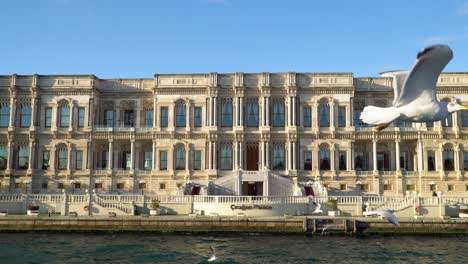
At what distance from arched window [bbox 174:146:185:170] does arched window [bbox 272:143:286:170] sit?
32.4 feet

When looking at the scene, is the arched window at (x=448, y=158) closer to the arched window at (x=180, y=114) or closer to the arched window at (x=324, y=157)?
the arched window at (x=324, y=157)

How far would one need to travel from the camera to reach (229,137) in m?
53.3

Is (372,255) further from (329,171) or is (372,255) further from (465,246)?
(329,171)

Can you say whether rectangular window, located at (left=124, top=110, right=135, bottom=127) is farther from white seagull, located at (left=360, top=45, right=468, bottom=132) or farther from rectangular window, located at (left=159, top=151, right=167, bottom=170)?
white seagull, located at (left=360, top=45, right=468, bottom=132)

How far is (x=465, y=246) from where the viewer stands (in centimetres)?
2977

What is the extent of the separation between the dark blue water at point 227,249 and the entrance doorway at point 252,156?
800 inches

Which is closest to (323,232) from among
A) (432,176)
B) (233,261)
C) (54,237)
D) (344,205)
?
(344,205)

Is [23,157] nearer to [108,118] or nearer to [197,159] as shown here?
[108,118]

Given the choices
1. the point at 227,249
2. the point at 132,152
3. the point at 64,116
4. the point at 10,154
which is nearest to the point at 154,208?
the point at 227,249

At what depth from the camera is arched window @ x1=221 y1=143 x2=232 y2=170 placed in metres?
53.3

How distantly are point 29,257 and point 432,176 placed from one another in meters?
41.0

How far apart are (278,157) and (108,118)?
20.3 m

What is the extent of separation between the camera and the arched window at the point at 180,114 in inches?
2131

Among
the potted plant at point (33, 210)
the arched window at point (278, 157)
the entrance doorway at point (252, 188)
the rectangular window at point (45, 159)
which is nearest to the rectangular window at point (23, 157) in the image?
the rectangular window at point (45, 159)
